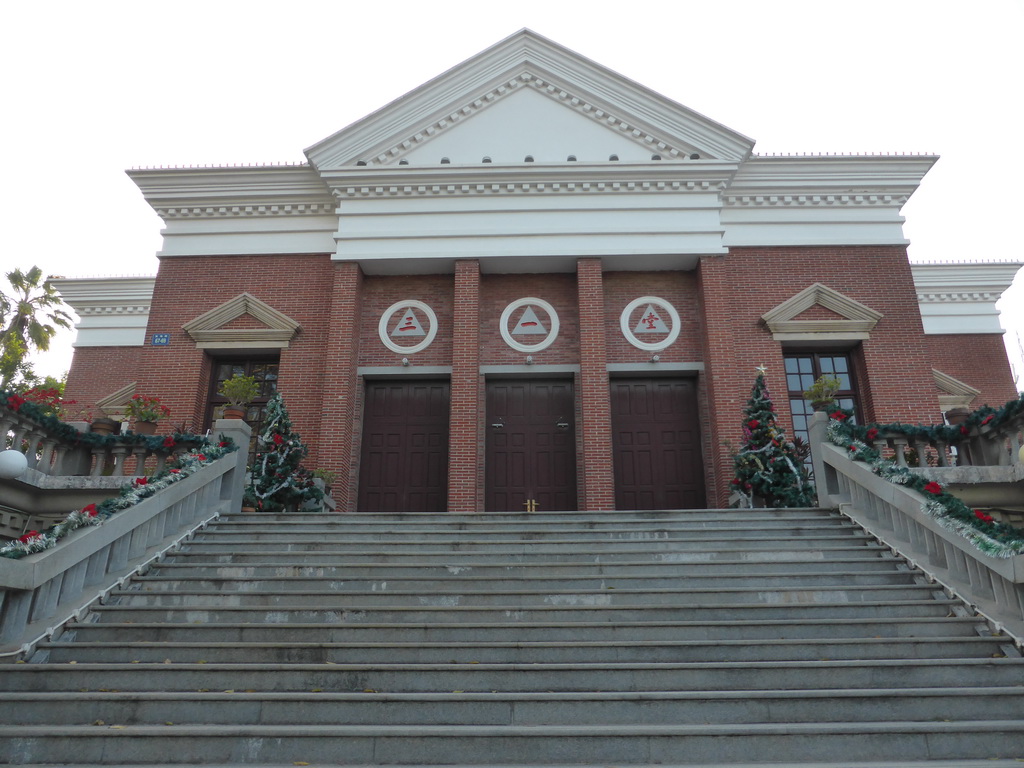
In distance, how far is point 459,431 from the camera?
14133 mm

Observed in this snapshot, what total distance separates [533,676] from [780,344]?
11.2 meters

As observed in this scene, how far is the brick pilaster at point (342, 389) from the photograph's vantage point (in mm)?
14023

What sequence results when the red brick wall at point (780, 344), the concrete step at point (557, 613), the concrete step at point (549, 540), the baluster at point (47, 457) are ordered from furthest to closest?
the red brick wall at point (780, 344) → the baluster at point (47, 457) → the concrete step at point (549, 540) → the concrete step at point (557, 613)

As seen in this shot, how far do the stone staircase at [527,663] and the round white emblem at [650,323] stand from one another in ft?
22.9

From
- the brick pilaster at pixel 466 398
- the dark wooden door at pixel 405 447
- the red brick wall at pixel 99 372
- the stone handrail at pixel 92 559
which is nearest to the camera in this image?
the stone handrail at pixel 92 559

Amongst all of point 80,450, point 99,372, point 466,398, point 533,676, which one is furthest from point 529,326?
point 99,372

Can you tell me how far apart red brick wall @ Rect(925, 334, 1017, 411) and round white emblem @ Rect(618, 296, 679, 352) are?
847 cm

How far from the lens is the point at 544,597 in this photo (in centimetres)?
721

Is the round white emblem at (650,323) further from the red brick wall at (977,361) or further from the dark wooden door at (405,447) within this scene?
the red brick wall at (977,361)

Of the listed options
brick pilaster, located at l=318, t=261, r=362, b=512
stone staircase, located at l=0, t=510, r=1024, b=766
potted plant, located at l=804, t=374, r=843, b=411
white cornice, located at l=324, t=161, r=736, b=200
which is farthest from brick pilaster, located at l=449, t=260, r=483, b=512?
potted plant, located at l=804, t=374, r=843, b=411

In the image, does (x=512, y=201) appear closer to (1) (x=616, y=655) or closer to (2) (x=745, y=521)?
(2) (x=745, y=521)

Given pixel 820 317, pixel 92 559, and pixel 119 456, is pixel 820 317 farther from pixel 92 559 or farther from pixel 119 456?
pixel 92 559

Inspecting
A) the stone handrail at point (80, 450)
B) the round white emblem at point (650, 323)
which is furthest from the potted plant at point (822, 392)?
the stone handrail at point (80, 450)

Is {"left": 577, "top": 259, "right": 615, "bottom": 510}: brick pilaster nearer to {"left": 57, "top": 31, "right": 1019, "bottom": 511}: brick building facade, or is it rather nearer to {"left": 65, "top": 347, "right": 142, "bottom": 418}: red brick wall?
{"left": 57, "top": 31, "right": 1019, "bottom": 511}: brick building facade
